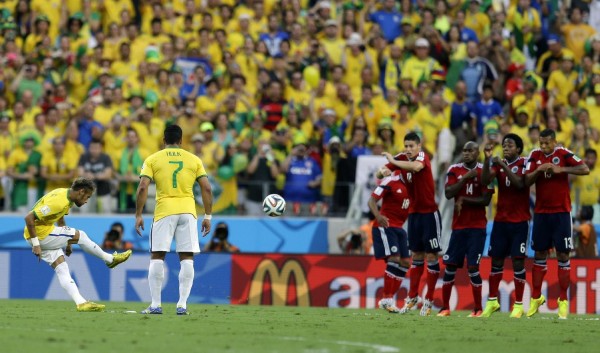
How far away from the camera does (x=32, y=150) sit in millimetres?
24031

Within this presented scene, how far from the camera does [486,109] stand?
25906 millimetres

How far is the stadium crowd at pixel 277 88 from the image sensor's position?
2409 centimetres

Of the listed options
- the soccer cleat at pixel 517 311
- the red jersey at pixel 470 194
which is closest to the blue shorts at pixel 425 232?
the red jersey at pixel 470 194

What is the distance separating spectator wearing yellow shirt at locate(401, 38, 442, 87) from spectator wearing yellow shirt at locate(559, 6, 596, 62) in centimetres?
384

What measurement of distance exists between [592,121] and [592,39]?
2.61 metres

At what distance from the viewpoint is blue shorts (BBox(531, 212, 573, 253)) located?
17328 millimetres

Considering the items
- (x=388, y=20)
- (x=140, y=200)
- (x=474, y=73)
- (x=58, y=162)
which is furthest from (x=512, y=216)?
(x=388, y=20)

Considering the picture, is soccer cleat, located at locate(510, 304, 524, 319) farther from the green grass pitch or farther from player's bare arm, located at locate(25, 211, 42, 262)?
player's bare arm, located at locate(25, 211, 42, 262)

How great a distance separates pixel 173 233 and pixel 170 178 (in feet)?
2.18

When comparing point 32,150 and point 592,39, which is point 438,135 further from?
point 32,150

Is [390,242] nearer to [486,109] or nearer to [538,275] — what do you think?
[538,275]

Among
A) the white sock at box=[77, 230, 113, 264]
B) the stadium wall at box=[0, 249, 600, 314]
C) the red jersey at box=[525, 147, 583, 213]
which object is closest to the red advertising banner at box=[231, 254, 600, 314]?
the stadium wall at box=[0, 249, 600, 314]

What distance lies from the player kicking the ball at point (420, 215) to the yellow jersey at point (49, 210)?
439 centimetres

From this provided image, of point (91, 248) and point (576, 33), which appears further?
point (576, 33)
